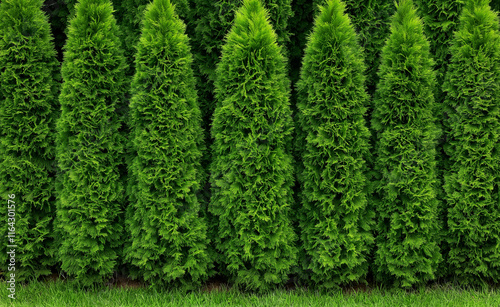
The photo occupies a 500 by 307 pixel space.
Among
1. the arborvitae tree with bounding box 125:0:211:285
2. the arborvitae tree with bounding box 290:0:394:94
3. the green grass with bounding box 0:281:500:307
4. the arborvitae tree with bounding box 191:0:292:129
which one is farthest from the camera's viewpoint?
the arborvitae tree with bounding box 290:0:394:94

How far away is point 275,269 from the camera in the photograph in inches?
209

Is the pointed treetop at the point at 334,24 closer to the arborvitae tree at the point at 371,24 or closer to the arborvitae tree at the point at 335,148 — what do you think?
the arborvitae tree at the point at 335,148

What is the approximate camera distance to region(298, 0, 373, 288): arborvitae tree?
203 inches

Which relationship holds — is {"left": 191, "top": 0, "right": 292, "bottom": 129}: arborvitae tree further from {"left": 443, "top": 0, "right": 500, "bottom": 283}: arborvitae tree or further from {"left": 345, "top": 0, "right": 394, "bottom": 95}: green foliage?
{"left": 443, "top": 0, "right": 500, "bottom": 283}: arborvitae tree

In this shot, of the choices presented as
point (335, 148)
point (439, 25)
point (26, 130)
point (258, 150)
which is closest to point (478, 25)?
point (439, 25)

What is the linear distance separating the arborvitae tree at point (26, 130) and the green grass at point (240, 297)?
63 cm

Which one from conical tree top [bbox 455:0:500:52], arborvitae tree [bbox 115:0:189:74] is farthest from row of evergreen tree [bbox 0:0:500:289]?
arborvitae tree [bbox 115:0:189:74]

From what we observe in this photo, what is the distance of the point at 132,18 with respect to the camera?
580 centimetres

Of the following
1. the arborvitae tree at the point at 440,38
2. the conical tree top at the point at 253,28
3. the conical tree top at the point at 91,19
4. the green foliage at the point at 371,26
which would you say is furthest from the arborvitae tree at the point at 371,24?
the conical tree top at the point at 91,19

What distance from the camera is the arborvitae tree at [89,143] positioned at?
5219mm

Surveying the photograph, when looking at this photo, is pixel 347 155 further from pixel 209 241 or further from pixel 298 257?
pixel 209 241

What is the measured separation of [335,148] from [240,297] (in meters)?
2.47

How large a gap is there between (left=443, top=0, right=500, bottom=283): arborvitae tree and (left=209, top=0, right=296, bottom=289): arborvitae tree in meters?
2.43

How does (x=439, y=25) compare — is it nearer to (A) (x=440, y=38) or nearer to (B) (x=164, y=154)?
(A) (x=440, y=38)
